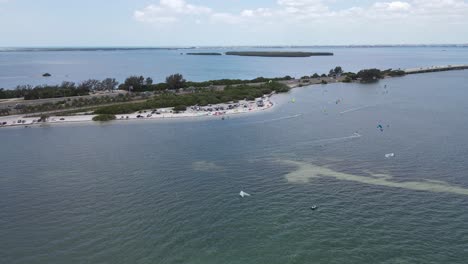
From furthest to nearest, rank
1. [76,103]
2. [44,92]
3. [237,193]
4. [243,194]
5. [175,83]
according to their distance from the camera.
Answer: [175,83]
[44,92]
[76,103]
[237,193]
[243,194]

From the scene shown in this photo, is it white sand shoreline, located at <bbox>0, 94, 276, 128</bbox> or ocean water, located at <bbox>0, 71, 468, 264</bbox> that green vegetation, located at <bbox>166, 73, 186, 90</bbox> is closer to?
white sand shoreline, located at <bbox>0, 94, 276, 128</bbox>

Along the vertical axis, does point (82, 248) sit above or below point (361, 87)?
below

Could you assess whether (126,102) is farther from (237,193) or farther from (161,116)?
(237,193)

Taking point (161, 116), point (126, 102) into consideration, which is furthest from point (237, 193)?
point (126, 102)

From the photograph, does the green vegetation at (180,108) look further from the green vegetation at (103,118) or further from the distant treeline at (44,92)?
the distant treeline at (44,92)

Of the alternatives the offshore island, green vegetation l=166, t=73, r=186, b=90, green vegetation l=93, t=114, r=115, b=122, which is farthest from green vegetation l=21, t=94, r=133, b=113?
green vegetation l=166, t=73, r=186, b=90

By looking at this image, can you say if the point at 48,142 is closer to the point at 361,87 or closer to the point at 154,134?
the point at 154,134

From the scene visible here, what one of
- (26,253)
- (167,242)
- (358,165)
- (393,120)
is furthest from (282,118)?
(26,253)

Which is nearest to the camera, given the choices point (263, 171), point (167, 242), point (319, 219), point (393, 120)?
point (167, 242)
